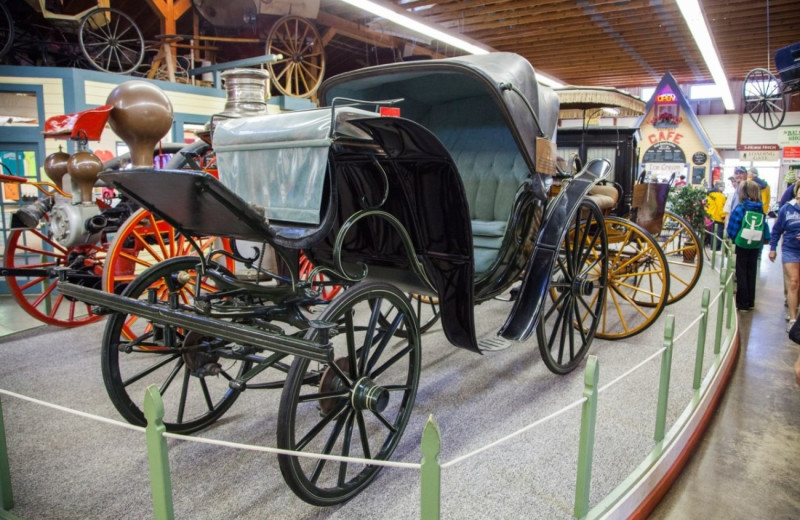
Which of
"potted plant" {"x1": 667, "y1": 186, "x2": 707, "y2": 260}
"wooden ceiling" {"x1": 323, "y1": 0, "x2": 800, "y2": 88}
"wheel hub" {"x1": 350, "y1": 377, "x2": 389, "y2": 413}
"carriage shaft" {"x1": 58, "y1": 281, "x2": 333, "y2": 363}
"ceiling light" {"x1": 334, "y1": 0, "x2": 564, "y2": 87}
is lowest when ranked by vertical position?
"wheel hub" {"x1": 350, "y1": 377, "x2": 389, "y2": 413}

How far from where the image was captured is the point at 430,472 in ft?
4.16

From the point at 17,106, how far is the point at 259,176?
5077 millimetres

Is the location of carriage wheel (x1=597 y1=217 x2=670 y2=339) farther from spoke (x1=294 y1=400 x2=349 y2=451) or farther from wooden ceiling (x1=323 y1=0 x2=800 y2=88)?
wooden ceiling (x1=323 y1=0 x2=800 y2=88)

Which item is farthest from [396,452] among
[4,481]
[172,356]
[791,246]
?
[791,246]

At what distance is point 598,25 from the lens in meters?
7.84

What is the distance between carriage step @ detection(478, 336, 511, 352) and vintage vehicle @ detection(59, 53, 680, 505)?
49mm

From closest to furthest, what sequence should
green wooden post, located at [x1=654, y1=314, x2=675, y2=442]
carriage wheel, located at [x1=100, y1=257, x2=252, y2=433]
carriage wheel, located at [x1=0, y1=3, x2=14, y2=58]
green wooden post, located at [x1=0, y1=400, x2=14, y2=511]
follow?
green wooden post, located at [x1=0, y1=400, x2=14, y2=511], carriage wheel, located at [x1=100, y1=257, x2=252, y2=433], green wooden post, located at [x1=654, y1=314, x2=675, y2=442], carriage wheel, located at [x1=0, y1=3, x2=14, y2=58]

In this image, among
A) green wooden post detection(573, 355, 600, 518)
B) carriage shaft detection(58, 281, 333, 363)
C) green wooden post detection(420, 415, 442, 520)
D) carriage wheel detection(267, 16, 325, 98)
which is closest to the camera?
green wooden post detection(420, 415, 442, 520)

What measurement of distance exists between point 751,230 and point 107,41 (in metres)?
7.47

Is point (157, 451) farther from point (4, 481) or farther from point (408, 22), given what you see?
point (408, 22)

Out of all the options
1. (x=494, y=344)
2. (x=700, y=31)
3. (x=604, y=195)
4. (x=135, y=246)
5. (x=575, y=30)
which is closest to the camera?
(x=494, y=344)

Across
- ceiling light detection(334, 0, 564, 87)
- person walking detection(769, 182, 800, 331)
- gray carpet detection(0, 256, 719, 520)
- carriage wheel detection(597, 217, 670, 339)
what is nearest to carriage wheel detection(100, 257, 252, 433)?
gray carpet detection(0, 256, 719, 520)

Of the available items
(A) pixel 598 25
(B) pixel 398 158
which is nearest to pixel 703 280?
(A) pixel 598 25

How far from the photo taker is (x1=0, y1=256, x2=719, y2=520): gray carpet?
195 centimetres
